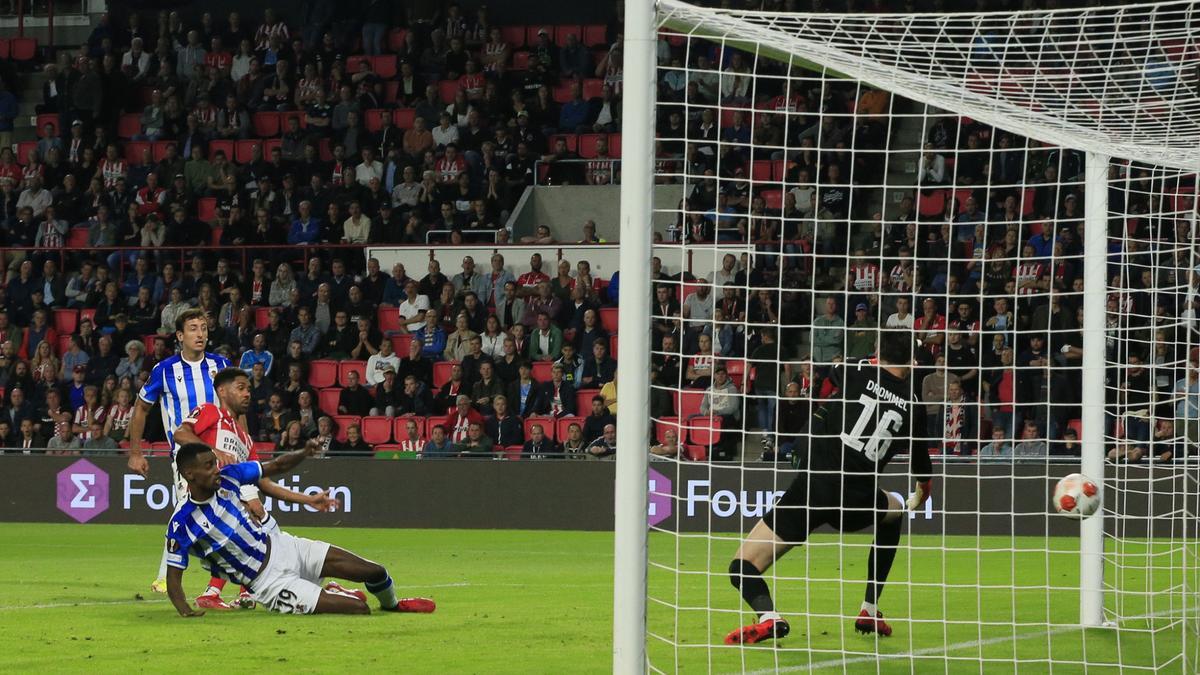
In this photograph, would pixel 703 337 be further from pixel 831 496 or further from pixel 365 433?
pixel 831 496

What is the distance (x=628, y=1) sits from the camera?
6.23 m

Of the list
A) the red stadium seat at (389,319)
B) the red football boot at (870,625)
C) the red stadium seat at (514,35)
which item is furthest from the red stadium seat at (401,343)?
the red football boot at (870,625)

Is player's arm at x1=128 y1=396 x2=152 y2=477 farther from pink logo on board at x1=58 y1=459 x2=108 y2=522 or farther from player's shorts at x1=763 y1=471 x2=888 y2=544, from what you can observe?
pink logo on board at x1=58 y1=459 x2=108 y2=522

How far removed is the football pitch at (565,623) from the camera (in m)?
7.47

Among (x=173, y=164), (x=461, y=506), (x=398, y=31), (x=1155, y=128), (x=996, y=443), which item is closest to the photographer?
(x=1155, y=128)

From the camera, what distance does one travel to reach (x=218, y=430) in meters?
9.41

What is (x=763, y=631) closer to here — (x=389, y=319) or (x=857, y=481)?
(x=857, y=481)

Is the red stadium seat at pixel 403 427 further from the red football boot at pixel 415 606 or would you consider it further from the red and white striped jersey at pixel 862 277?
the red football boot at pixel 415 606

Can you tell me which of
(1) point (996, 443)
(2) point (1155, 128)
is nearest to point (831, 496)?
(2) point (1155, 128)

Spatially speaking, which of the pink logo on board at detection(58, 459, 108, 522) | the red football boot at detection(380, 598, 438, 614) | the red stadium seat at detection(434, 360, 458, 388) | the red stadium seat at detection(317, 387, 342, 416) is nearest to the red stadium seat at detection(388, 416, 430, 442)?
the red stadium seat at detection(434, 360, 458, 388)

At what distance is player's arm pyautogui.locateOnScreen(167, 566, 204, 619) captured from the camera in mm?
8906

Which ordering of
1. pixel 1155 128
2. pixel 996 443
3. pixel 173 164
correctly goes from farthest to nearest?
pixel 173 164 → pixel 996 443 → pixel 1155 128

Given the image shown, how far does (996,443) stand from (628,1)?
33.7 feet

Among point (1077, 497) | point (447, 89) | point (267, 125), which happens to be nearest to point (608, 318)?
point (447, 89)
